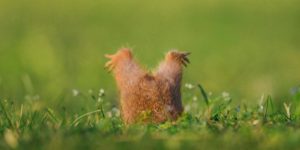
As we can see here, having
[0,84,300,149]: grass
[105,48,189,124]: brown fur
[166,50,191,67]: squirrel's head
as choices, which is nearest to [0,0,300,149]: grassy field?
[0,84,300,149]: grass

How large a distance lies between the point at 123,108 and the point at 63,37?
1097 cm

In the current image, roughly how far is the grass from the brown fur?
121mm

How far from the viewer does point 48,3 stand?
2255cm

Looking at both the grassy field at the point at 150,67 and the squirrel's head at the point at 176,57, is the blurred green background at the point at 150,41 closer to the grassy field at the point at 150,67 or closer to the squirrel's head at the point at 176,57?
the grassy field at the point at 150,67

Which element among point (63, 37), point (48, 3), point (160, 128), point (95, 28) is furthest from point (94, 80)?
point (48, 3)

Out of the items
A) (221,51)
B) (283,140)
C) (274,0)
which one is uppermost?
(274,0)

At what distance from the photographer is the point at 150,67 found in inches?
285

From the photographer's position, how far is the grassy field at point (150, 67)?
5.05m

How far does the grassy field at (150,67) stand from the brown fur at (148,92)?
15cm

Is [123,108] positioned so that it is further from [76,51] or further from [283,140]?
[76,51]

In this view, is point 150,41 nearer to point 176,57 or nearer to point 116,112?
point 116,112

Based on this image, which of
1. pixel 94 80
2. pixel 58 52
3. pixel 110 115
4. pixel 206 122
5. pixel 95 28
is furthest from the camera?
pixel 95 28

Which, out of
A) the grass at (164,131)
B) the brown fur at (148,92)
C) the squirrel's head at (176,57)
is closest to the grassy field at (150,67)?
the grass at (164,131)

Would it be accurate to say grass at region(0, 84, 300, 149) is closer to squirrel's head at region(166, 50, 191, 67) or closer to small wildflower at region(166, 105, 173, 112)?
small wildflower at region(166, 105, 173, 112)
